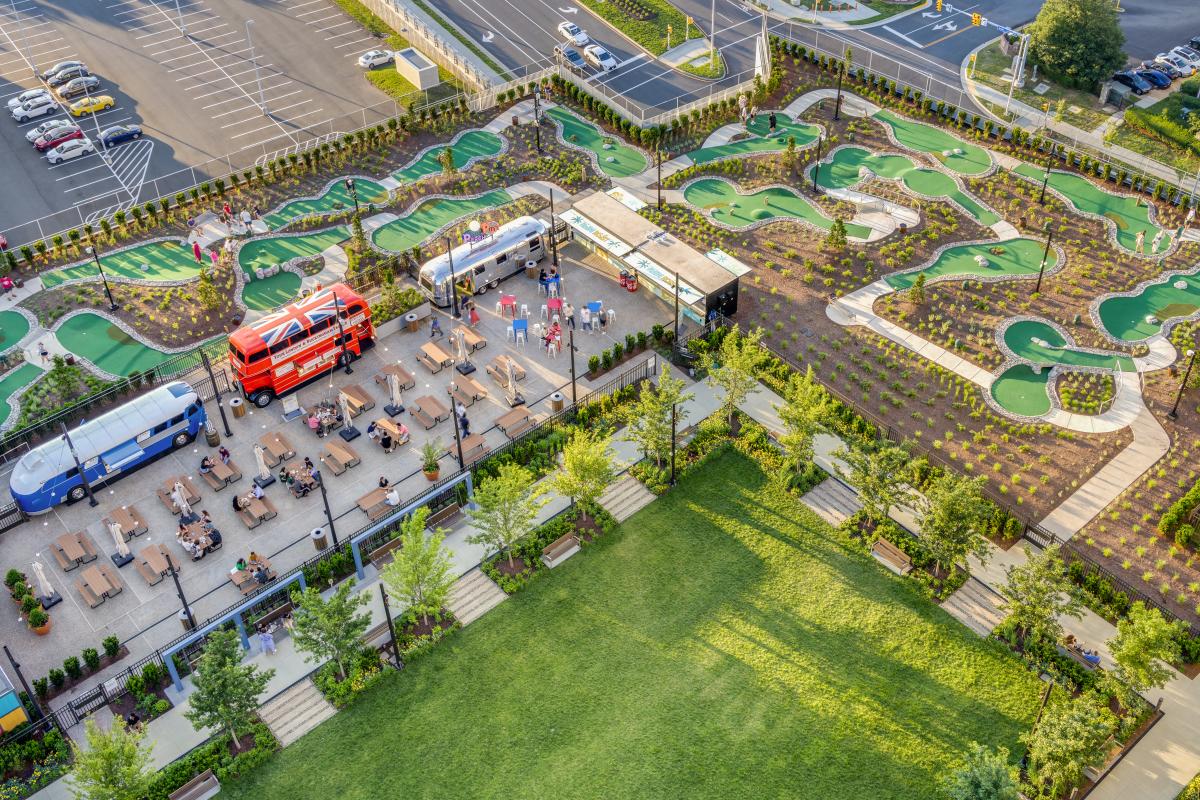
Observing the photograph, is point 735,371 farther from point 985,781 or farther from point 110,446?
point 110,446

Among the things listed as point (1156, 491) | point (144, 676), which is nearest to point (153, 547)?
point (144, 676)

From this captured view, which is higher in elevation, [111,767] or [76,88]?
[76,88]

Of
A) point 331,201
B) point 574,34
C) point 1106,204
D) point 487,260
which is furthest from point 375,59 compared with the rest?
point 1106,204

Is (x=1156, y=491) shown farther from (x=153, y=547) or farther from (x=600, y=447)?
(x=153, y=547)

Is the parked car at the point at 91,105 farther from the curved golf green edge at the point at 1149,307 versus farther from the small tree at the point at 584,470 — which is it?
the curved golf green edge at the point at 1149,307

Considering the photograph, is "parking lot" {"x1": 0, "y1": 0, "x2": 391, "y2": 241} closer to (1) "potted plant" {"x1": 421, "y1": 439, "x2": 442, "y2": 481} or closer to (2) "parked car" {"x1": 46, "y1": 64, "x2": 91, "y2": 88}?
(2) "parked car" {"x1": 46, "y1": 64, "x2": 91, "y2": 88}

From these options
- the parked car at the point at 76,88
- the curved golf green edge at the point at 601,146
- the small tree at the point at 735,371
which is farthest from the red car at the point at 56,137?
the small tree at the point at 735,371
